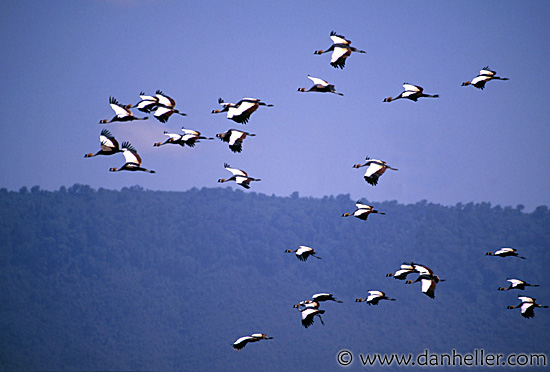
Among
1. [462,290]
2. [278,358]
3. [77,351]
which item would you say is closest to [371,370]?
[278,358]

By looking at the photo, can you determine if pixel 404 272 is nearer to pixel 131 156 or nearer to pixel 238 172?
pixel 238 172

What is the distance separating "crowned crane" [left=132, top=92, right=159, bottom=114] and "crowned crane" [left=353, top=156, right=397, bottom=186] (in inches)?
394

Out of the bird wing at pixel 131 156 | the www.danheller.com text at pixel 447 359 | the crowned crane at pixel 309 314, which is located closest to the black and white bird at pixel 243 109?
the bird wing at pixel 131 156

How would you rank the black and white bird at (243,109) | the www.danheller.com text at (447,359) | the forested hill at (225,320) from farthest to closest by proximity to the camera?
the www.danheller.com text at (447,359) → the forested hill at (225,320) → the black and white bird at (243,109)

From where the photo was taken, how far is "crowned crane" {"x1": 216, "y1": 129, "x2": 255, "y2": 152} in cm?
3597

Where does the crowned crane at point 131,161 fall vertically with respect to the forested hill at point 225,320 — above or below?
below

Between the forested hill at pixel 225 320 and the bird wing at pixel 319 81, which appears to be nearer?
the bird wing at pixel 319 81

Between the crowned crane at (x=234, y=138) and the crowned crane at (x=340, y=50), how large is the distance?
5089 mm

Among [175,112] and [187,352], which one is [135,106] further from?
[187,352]

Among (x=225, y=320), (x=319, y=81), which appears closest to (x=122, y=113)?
(x=319, y=81)

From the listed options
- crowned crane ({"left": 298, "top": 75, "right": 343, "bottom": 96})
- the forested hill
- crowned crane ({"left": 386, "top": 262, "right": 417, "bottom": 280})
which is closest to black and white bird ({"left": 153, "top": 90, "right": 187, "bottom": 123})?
crowned crane ({"left": 298, "top": 75, "right": 343, "bottom": 96})

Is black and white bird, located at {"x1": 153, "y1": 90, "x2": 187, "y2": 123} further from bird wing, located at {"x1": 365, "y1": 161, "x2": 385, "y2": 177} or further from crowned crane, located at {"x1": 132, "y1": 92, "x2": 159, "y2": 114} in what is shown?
bird wing, located at {"x1": 365, "y1": 161, "x2": 385, "y2": 177}

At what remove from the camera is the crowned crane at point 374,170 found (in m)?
36.8

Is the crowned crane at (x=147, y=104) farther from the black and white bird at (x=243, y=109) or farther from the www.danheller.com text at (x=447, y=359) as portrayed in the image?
the www.danheller.com text at (x=447, y=359)
